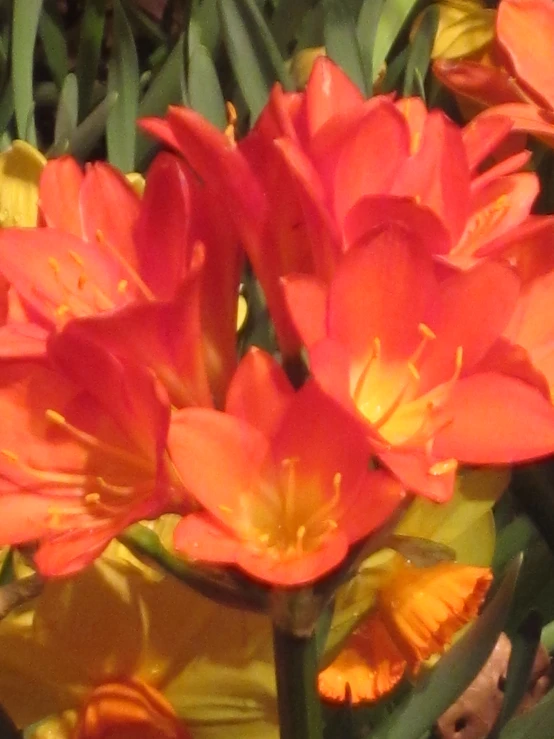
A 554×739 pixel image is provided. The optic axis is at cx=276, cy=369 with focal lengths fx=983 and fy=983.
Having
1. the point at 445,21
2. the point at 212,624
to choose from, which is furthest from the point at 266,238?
the point at 445,21

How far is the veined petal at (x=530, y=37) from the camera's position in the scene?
1.82 feet

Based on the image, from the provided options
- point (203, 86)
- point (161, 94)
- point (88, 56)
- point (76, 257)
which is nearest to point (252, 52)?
point (203, 86)

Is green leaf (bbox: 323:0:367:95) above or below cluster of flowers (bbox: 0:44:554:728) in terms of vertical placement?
below

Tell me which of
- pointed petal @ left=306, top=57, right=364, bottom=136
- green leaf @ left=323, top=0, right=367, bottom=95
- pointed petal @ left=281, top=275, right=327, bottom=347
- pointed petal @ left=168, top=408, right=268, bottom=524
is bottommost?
green leaf @ left=323, top=0, right=367, bottom=95

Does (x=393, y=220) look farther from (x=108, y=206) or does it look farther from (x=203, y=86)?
(x=203, y=86)

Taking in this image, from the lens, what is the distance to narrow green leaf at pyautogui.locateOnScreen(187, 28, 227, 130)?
66cm

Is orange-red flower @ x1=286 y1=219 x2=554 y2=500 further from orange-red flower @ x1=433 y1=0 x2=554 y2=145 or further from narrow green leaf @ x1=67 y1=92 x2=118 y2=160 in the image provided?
narrow green leaf @ x1=67 y1=92 x2=118 y2=160

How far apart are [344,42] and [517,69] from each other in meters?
0.14

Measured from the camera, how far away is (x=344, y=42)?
65 cm

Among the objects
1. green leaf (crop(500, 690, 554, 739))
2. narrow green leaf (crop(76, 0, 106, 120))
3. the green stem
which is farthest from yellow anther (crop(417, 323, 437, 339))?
narrow green leaf (crop(76, 0, 106, 120))

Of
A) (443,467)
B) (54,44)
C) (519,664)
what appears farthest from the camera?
(54,44)

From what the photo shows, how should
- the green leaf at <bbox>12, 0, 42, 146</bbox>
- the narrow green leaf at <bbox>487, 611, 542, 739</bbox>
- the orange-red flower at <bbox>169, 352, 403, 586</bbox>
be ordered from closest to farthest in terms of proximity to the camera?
the orange-red flower at <bbox>169, 352, 403, 586</bbox> → the narrow green leaf at <bbox>487, 611, 542, 739</bbox> → the green leaf at <bbox>12, 0, 42, 146</bbox>

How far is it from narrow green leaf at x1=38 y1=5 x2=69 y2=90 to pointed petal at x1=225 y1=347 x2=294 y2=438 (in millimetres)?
655

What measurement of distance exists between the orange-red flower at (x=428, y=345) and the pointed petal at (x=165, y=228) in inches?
2.1
